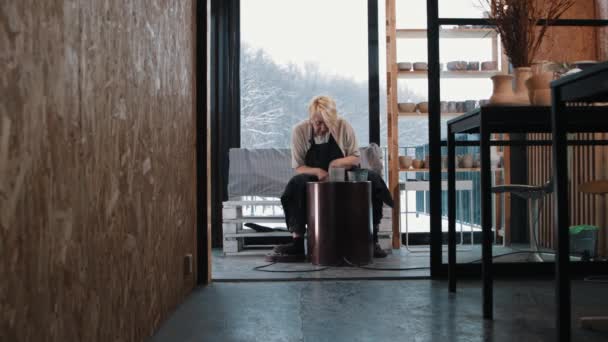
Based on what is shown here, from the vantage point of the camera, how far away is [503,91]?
2.22 m

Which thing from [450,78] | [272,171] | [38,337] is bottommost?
[38,337]

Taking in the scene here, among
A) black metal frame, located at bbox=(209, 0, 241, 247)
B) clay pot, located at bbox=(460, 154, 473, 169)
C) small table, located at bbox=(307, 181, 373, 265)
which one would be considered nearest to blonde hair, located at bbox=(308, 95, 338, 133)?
small table, located at bbox=(307, 181, 373, 265)

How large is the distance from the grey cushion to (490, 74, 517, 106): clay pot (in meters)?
2.20

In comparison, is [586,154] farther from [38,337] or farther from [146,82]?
[38,337]

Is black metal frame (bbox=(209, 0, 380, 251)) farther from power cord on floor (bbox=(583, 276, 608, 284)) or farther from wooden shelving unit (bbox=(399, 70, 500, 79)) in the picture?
power cord on floor (bbox=(583, 276, 608, 284))

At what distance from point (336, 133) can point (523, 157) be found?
67.2 inches

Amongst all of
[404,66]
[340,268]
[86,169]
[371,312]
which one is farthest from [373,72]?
[86,169]

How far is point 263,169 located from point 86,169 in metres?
3.26

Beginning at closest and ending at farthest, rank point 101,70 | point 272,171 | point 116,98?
point 101,70, point 116,98, point 272,171

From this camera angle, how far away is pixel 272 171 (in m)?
4.48

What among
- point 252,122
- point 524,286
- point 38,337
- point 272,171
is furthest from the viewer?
point 252,122

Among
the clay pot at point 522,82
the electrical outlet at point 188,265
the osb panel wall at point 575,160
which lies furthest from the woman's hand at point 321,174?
the clay pot at point 522,82

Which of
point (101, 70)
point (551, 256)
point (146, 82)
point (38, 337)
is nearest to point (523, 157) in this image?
point (551, 256)

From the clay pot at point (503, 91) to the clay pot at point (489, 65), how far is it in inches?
95.3
